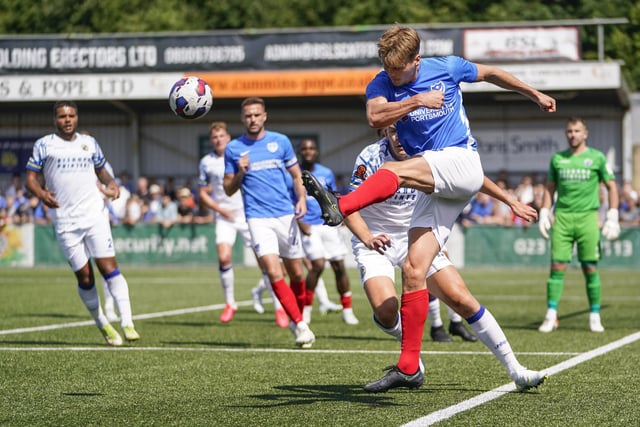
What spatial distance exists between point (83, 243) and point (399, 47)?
546 cm

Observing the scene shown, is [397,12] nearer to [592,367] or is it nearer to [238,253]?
[238,253]

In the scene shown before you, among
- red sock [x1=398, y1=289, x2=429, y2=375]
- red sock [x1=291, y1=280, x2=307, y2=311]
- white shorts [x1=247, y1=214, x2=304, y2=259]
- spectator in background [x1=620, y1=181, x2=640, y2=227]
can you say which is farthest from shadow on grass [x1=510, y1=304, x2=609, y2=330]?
spectator in background [x1=620, y1=181, x2=640, y2=227]

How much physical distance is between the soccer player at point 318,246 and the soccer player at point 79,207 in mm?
3073

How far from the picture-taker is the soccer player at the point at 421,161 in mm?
6809

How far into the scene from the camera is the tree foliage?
50250mm

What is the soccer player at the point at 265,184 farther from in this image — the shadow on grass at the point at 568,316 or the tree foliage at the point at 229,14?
A: the tree foliage at the point at 229,14

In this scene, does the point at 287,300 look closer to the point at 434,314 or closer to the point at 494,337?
the point at 434,314

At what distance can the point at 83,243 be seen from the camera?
11375 millimetres

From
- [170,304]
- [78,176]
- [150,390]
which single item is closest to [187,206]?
[170,304]

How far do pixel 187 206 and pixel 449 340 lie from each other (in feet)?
60.6

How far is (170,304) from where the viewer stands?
17.2m

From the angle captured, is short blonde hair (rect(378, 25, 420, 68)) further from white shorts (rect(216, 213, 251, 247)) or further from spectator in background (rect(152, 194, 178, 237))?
spectator in background (rect(152, 194, 178, 237))

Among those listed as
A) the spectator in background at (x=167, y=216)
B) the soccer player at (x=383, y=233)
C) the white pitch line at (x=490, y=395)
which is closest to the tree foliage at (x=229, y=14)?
the spectator in background at (x=167, y=216)

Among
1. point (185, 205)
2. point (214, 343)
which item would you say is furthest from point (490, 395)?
point (185, 205)
